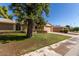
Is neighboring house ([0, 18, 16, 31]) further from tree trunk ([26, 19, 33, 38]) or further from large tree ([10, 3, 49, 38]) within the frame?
large tree ([10, 3, 49, 38])

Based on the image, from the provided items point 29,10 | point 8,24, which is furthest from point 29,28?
point 8,24

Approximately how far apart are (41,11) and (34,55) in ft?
16.1

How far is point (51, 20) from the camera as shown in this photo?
32.4 feet

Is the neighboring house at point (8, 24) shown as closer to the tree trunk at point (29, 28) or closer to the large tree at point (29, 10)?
the tree trunk at point (29, 28)

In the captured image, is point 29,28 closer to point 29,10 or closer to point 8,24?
point 29,10

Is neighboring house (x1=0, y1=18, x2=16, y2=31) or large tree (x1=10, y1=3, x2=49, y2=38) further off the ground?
large tree (x1=10, y1=3, x2=49, y2=38)

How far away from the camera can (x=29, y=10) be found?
1090 centimetres

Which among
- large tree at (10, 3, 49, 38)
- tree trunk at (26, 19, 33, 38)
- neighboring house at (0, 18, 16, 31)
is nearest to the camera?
large tree at (10, 3, 49, 38)

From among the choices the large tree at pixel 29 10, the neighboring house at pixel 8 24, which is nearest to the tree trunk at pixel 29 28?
the large tree at pixel 29 10

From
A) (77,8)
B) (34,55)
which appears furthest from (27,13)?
(34,55)

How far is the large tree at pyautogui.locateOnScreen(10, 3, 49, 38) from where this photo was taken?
10420mm

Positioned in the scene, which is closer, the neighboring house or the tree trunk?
the tree trunk

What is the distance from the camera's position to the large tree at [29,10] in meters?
10.4

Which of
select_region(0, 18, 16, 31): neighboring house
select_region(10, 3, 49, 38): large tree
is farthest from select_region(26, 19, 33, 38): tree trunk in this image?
select_region(0, 18, 16, 31): neighboring house
